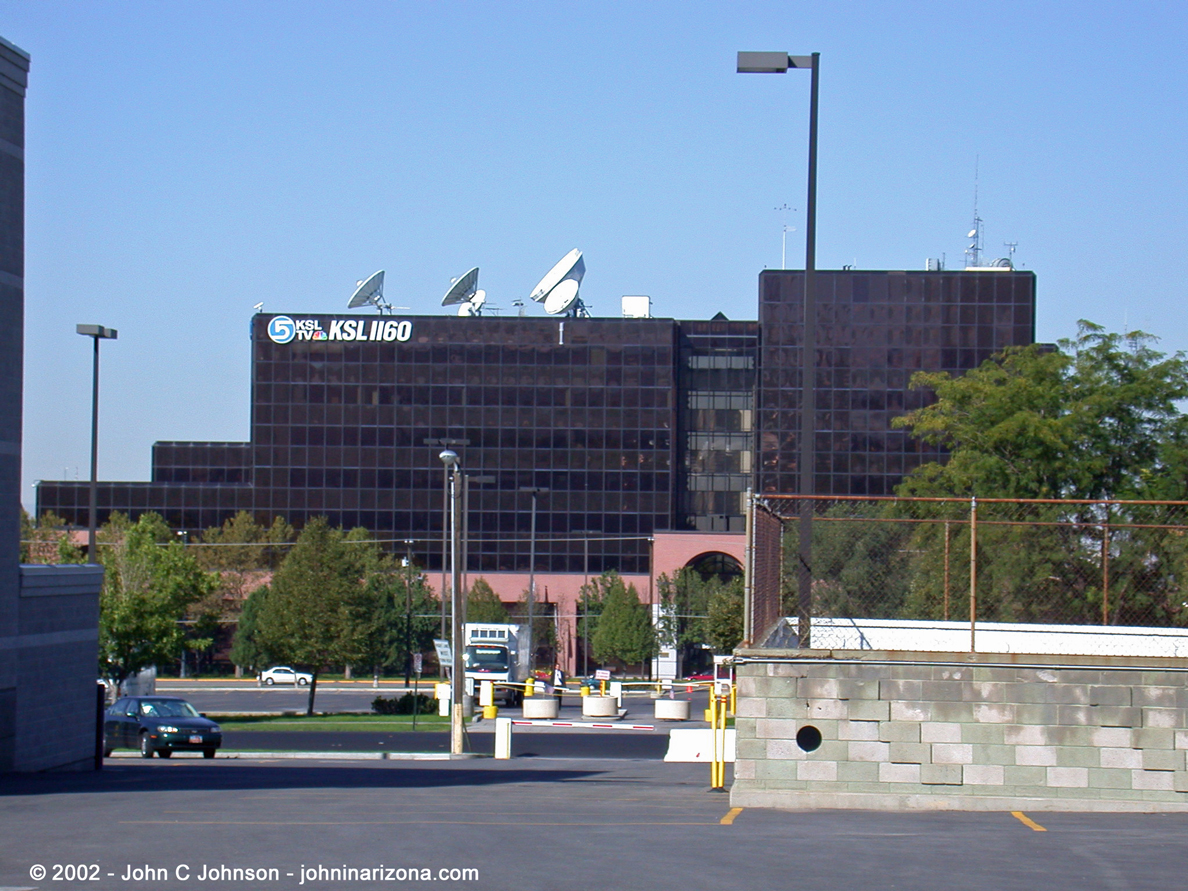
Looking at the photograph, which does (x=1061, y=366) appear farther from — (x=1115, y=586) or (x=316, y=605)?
(x=316, y=605)

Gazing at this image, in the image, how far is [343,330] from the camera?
299ft

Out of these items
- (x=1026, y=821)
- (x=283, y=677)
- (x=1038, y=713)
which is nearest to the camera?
(x=1026, y=821)

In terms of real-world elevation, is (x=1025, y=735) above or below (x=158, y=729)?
above

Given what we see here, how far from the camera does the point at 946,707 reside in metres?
13.3

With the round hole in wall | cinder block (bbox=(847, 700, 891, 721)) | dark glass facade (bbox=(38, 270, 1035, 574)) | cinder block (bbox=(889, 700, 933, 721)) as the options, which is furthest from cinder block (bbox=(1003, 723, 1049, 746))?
dark glass facade (bbox=(38, 270, 1035, 574))

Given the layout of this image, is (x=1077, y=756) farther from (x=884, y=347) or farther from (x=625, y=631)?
(x=884, y=347)

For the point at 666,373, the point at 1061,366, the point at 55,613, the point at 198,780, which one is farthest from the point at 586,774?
the point at 666,373

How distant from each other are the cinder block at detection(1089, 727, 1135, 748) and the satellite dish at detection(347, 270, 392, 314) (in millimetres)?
82088

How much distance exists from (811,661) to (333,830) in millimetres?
5182

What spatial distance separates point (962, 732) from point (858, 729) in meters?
1.05

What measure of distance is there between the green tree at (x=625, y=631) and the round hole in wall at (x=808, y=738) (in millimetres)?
62215

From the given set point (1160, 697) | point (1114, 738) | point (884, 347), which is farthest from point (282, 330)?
point (1160, 697)

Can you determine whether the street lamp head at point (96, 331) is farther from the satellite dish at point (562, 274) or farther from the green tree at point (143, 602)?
the satellite dish at point (562, 274)

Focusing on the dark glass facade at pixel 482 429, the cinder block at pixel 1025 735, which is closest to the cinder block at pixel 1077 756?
the cinder block at pixel 1025 735
